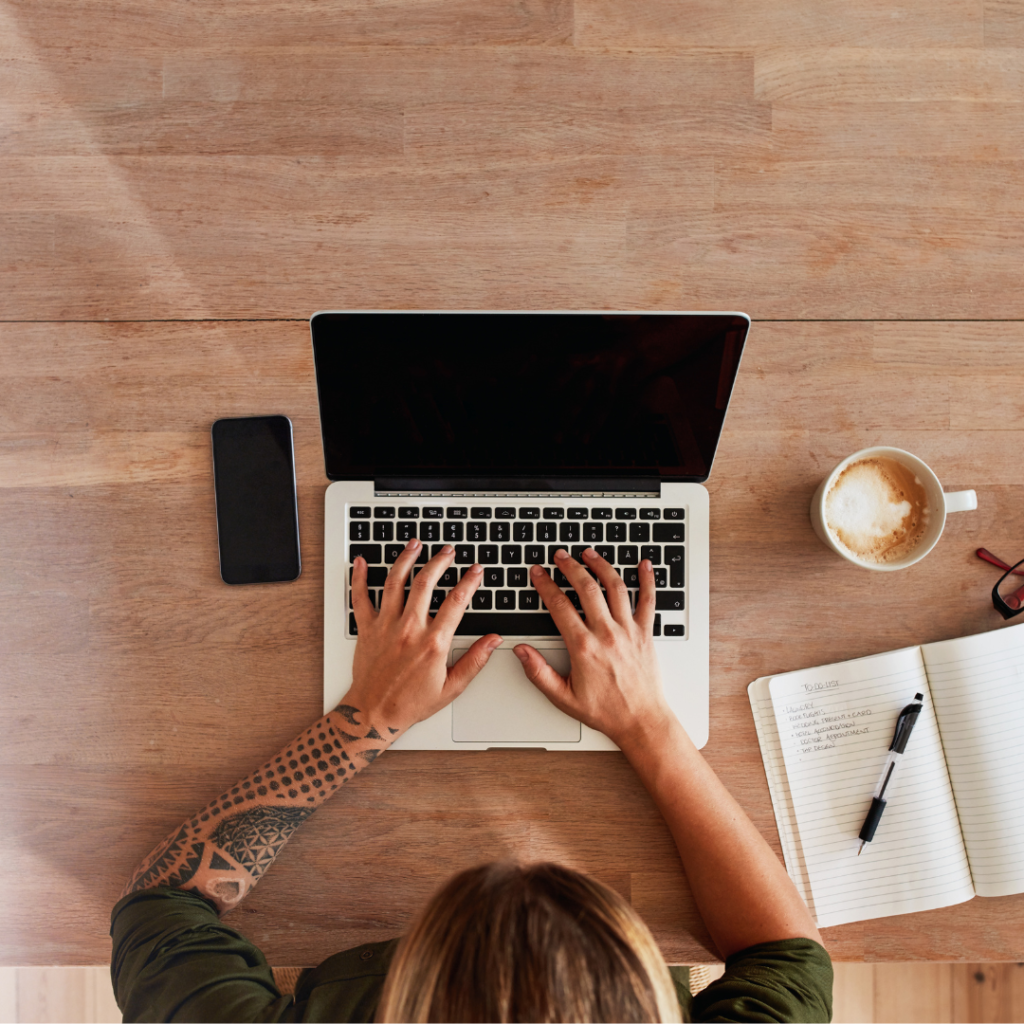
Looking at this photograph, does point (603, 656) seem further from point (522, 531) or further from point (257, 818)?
point (257, 818)

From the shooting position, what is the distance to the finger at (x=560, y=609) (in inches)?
32.5

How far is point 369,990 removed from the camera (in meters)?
0.75

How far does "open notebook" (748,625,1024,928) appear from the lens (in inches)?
32.3

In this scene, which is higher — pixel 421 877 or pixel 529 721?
pixel 529 721

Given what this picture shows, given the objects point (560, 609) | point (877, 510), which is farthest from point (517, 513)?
point (877, 510)

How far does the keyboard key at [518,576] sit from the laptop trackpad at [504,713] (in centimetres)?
8

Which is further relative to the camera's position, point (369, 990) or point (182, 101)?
point (182, 101)

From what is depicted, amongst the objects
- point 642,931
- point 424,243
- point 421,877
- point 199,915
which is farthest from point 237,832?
point 424,243

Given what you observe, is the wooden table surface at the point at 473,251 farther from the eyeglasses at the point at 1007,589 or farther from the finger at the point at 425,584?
the finger at the point at 425,584

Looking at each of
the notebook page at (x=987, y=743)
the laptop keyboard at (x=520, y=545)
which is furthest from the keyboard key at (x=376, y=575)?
the notebook page at (x=987, y=743)

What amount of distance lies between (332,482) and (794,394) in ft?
1.87

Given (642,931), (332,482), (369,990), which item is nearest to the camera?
(642,931)

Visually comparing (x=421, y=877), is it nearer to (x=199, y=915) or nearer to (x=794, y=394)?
(x=199, y=915)

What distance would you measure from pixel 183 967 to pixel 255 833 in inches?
5.3
